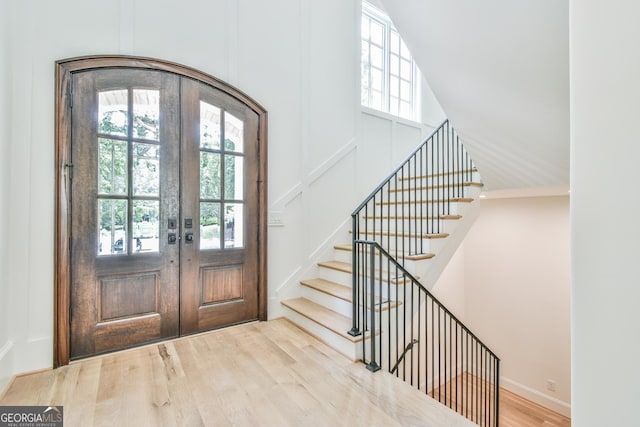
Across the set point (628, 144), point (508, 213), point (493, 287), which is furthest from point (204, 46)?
point (493, 287)

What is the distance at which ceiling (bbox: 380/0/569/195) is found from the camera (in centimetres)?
181

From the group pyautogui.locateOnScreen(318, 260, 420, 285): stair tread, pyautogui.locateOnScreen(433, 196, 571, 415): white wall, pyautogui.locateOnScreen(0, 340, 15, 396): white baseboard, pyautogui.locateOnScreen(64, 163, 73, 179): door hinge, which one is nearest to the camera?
pyautogui.locateOnScreen(0, 340, 15, 396): white baseboard

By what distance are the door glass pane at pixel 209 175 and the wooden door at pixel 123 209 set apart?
24cm

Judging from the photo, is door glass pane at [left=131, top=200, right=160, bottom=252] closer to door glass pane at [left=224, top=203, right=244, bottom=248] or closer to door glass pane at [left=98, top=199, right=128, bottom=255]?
door glass pane at [left=98, top=199, right=128, bottom=255]

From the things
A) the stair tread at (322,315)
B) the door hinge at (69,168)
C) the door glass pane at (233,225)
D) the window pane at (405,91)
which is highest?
the window pane at (405,91)

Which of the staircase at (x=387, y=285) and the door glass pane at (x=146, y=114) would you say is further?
the door glass pane at (x=146, y=114)

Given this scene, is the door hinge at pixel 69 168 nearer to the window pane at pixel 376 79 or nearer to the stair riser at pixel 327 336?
the stair riser at pixel 327 336

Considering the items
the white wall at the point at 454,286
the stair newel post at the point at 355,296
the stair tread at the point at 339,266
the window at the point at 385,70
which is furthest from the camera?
the white wall at the point at 454,286

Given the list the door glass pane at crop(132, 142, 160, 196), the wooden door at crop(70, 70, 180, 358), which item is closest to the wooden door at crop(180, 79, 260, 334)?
the wooden door at crop(70, 70, 180, 358)

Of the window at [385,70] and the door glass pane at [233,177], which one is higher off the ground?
the window at [385,70]

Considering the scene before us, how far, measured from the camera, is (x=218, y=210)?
9.90ft

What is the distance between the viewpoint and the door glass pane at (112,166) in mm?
2486

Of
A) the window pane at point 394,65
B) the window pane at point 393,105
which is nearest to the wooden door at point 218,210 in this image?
the window pane at point 393,105

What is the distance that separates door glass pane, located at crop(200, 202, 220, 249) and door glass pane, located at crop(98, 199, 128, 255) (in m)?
0.64
